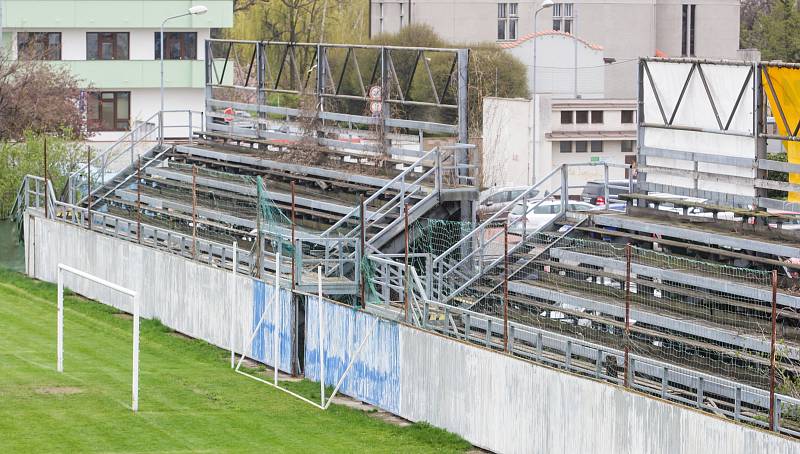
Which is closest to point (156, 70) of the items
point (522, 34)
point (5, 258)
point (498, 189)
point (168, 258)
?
point (498, 189)

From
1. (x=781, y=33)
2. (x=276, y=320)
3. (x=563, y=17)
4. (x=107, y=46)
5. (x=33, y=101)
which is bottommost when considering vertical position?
(x=276, y=320)

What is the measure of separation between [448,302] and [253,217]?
23.8ft

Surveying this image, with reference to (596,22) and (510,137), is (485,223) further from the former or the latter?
(596,22)

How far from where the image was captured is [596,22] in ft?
305

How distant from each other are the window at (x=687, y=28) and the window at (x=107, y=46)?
3794 centimetres

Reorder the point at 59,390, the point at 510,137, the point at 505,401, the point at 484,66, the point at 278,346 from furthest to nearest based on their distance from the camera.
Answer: the point at 484,66 → the point at 510,137 → the point at 278,346 → the point at 59,390 → the point at 505,401

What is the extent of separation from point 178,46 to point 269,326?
161 ft

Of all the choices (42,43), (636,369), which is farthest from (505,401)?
(42,43)

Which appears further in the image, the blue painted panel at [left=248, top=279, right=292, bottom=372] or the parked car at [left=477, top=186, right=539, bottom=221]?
the parked car at [left=477, top=186, right=539, bottom=221]

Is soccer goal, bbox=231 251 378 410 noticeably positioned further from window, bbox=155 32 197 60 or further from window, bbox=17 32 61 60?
window, bbox=155 32 197 60

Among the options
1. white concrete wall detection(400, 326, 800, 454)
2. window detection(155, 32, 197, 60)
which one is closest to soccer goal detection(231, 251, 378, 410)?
white concrete wall detection(400, 326, 800, 454)

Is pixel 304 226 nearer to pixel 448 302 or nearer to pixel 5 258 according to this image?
pixel 448 302

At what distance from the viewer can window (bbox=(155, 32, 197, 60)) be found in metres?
72.0

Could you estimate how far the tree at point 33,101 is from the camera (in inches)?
1865
